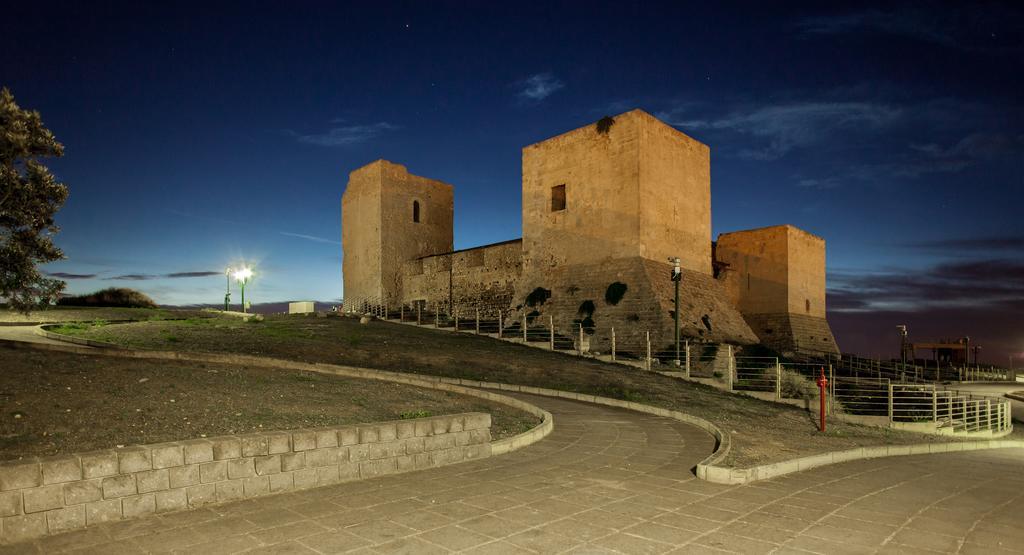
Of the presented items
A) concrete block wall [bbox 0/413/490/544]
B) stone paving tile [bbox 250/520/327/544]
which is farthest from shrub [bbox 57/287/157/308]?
stone paving tile [bbox 250/520/327/544]

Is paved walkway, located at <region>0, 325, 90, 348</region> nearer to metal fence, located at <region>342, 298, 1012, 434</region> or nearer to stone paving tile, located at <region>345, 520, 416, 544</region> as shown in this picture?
stone paving tile, located at <region>345, 520, 416, 544</region>

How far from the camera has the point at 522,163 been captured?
88.4 ft

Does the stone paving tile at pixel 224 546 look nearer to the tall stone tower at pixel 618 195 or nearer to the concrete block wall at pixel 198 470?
the concrete block wall at pixel 198 470

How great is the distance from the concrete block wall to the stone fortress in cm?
1517

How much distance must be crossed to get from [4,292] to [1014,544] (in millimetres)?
15126

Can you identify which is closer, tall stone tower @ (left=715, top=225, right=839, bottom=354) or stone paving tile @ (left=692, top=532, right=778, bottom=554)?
stone paving tile @ (left=692, top=532, right=778, bottom=554)

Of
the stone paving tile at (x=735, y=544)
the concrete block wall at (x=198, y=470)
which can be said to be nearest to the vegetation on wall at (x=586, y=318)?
the concrete block wall at (x=198, y=470)

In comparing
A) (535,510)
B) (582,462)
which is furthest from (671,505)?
(582,462)

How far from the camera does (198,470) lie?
176 inches

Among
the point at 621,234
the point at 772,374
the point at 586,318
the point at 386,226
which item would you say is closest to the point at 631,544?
the point at 772,374

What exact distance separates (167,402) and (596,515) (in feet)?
16.2

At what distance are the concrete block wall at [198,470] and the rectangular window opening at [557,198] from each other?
1988cm

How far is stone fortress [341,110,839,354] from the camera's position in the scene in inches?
866

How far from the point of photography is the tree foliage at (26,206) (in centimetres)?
1065
